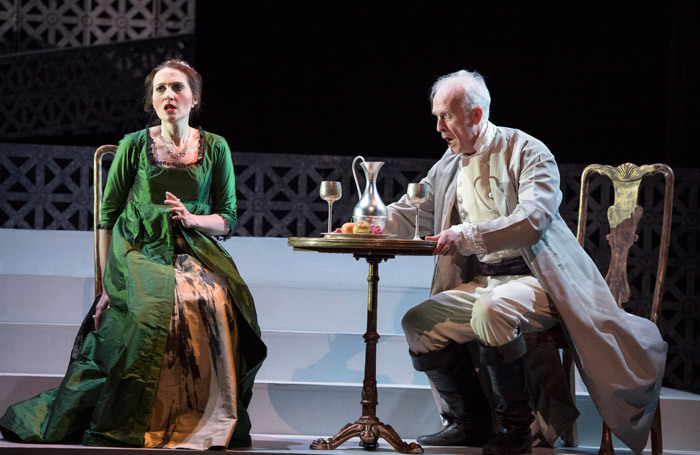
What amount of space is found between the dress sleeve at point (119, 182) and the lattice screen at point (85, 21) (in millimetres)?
2724

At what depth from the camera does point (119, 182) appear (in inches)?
132

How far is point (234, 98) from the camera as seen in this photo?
5625mm

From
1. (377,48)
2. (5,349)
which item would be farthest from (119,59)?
(5,349)

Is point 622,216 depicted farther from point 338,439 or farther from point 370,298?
point 338,439

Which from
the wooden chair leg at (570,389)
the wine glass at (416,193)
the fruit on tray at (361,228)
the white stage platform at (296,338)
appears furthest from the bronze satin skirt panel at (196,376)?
the wooden chair leg at (570,389)

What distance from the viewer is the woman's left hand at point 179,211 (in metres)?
3.17

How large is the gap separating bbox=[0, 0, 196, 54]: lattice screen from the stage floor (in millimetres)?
3389

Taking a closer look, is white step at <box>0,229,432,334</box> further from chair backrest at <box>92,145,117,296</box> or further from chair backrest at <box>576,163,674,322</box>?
chair backrest at <box>576,163,674,322</box>

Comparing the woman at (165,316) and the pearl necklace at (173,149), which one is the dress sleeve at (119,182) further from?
the pearl necklace at (173,149)

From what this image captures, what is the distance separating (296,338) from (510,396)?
3.52 ft

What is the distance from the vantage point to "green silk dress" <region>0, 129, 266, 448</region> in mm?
2982

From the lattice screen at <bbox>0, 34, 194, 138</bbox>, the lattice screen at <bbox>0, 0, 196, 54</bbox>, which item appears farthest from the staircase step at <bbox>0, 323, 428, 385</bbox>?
the lattice screen at <bbox>0, 0, 196, 54</bbox>

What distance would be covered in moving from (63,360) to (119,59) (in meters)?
2.74

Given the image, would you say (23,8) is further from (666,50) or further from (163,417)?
(666,50)
